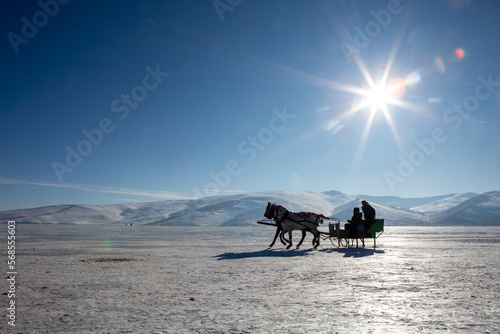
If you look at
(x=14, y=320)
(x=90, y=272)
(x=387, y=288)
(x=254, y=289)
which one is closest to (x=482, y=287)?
(x=387, y=288)

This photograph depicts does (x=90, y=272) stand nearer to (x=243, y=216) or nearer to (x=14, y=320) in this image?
(x=14, y=320)

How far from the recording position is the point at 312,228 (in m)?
20.2

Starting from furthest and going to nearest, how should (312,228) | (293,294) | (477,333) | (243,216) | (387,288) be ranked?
1. (243,216)
2. (312,228)
3. (387,288)
4. (293,294)
5. (477,333)

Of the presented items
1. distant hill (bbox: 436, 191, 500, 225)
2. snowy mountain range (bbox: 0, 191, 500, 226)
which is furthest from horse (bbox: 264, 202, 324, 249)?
distant hill (bbox: 436, 191, 500, 225)

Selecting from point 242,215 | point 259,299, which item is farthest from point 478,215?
point 259,299

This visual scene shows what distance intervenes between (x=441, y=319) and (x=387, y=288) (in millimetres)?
2487

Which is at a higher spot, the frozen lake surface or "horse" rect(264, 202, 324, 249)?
"horse" rect(264, 202, 324, 249)

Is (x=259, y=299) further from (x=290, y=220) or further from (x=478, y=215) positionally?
(x=478, y=215)

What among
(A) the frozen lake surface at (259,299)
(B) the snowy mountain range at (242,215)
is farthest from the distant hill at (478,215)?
(A) the frozen lake surface at (259,299)

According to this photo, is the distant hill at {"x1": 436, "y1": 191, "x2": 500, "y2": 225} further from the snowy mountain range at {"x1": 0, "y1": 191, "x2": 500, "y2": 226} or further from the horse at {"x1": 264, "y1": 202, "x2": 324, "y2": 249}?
the horse at {"x1": 264, "y1": 202, "x2": 324, "y2": 249}

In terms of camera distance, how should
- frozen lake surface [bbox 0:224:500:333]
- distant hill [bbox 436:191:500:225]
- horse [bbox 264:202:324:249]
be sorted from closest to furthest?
frozen lake surface [bbox 0:224:500:333] → horse [bbox 264:202:324:249] → distant hill [bbox 436:191:500:225]

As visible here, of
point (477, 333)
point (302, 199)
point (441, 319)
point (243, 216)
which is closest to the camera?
point (477, 333)

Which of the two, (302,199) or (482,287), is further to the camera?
(302,199)

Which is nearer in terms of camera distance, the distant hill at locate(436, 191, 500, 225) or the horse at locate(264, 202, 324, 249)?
the horse at locate(264, 202, 324, 249)
